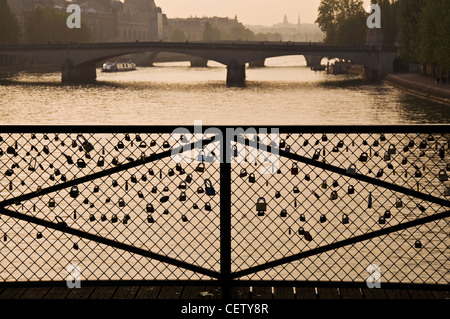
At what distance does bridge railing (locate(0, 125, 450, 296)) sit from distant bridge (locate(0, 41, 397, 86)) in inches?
2519

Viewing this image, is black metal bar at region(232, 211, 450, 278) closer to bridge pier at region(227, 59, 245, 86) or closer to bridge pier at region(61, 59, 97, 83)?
bridge pier at region(227, 59, 245, 86)

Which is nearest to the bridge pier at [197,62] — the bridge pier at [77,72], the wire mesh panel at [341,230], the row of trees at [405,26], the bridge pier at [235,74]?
the row of trees at [405,26]

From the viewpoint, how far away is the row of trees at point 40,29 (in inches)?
3895

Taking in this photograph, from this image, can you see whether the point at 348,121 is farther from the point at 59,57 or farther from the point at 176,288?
the point at 59,57

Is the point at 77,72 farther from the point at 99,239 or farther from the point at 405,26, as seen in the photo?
the point at 99,239

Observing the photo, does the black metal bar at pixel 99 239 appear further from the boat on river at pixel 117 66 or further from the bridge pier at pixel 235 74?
the boat on river at pixel 117 66

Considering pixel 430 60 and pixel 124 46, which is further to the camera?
pixel 124 46

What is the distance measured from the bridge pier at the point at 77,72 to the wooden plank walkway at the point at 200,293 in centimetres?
7753

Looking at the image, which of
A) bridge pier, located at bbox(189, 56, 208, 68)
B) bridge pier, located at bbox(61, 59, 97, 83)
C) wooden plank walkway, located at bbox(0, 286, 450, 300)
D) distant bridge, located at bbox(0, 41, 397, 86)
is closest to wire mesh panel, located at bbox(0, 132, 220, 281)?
wooden plank walkway, located at bbox(0, 286, 450, 300)

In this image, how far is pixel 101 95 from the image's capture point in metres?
60.6

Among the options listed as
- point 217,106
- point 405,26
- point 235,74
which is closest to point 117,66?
point 235,74
